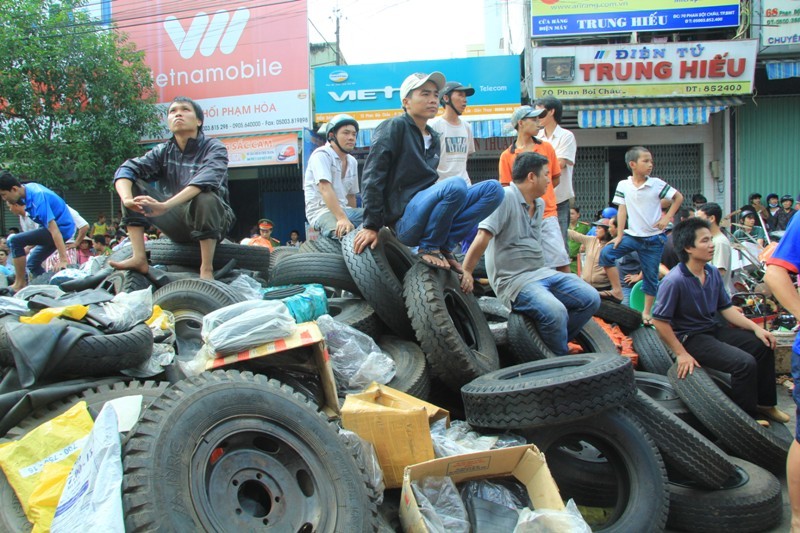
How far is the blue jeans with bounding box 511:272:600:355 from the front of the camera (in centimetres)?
395

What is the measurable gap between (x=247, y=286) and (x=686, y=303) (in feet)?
10.2

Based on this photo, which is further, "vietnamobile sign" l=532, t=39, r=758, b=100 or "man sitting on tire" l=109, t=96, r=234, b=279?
"vietnamobile sign" l=532, t=39, r=758, b=100

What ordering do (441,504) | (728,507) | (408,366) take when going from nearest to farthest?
(441,504) → (728,507) → (408,366)

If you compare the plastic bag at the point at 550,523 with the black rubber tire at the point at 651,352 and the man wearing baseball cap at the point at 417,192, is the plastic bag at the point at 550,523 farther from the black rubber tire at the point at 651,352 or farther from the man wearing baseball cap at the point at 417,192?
the black rubber tire at the point at 651,352

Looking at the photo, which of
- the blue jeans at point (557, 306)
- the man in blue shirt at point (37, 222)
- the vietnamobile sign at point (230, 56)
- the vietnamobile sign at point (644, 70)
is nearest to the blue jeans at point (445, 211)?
the blue jeans at point (557, 306)

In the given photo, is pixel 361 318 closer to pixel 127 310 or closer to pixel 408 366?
pixel 408 366

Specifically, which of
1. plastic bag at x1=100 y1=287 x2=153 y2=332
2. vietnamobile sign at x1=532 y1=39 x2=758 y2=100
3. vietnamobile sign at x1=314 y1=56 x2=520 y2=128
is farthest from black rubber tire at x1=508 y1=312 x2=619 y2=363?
vietnamobile sign at x1=314 y1=56 x2=520 y2=128

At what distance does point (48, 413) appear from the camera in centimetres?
250

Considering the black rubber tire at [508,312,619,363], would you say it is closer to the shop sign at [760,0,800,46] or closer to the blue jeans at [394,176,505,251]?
the blue jeans at [394,176,505,251]

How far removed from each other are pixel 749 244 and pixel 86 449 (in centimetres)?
878

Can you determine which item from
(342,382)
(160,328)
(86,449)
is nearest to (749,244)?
(342,382)

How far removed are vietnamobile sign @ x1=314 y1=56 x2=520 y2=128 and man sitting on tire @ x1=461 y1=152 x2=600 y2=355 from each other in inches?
Result: 341

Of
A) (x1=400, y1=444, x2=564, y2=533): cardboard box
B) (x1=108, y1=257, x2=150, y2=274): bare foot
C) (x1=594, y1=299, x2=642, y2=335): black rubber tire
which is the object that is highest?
(x1=108, y1=257, x2=150, y2=274): bare foot

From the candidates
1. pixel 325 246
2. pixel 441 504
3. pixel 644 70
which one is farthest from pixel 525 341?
pixel 644 70
